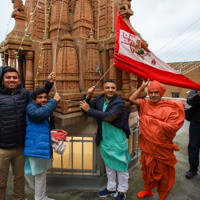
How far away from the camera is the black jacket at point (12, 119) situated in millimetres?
1667

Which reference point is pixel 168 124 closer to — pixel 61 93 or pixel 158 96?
pixel 158 96

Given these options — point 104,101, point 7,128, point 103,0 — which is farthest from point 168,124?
point 103,0

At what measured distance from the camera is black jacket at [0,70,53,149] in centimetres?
167

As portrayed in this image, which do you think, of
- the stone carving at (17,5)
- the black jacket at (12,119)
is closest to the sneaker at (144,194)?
the black jacket at (12,119)

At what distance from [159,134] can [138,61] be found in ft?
4.24

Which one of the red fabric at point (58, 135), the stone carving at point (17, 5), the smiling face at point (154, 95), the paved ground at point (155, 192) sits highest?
the stone carving at point (17, 5)

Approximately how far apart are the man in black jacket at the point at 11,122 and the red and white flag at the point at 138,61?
1.58 meters

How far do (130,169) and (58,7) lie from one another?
13.9ft

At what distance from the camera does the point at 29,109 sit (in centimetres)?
171

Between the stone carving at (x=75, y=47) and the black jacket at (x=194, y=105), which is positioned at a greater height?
the stone carving at (x=75, y=47)

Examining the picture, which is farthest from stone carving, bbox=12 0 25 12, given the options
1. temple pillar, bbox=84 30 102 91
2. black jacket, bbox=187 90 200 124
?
black jacket, bbox=187 90 200 124

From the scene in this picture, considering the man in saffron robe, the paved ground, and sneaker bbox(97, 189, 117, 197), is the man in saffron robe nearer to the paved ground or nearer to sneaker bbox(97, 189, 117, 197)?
the paved ground

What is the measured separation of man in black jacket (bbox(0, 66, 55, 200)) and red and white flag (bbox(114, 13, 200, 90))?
1.58 m

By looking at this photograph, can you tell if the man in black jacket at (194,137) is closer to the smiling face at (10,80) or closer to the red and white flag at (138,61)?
the red and white flag at (138,61)
